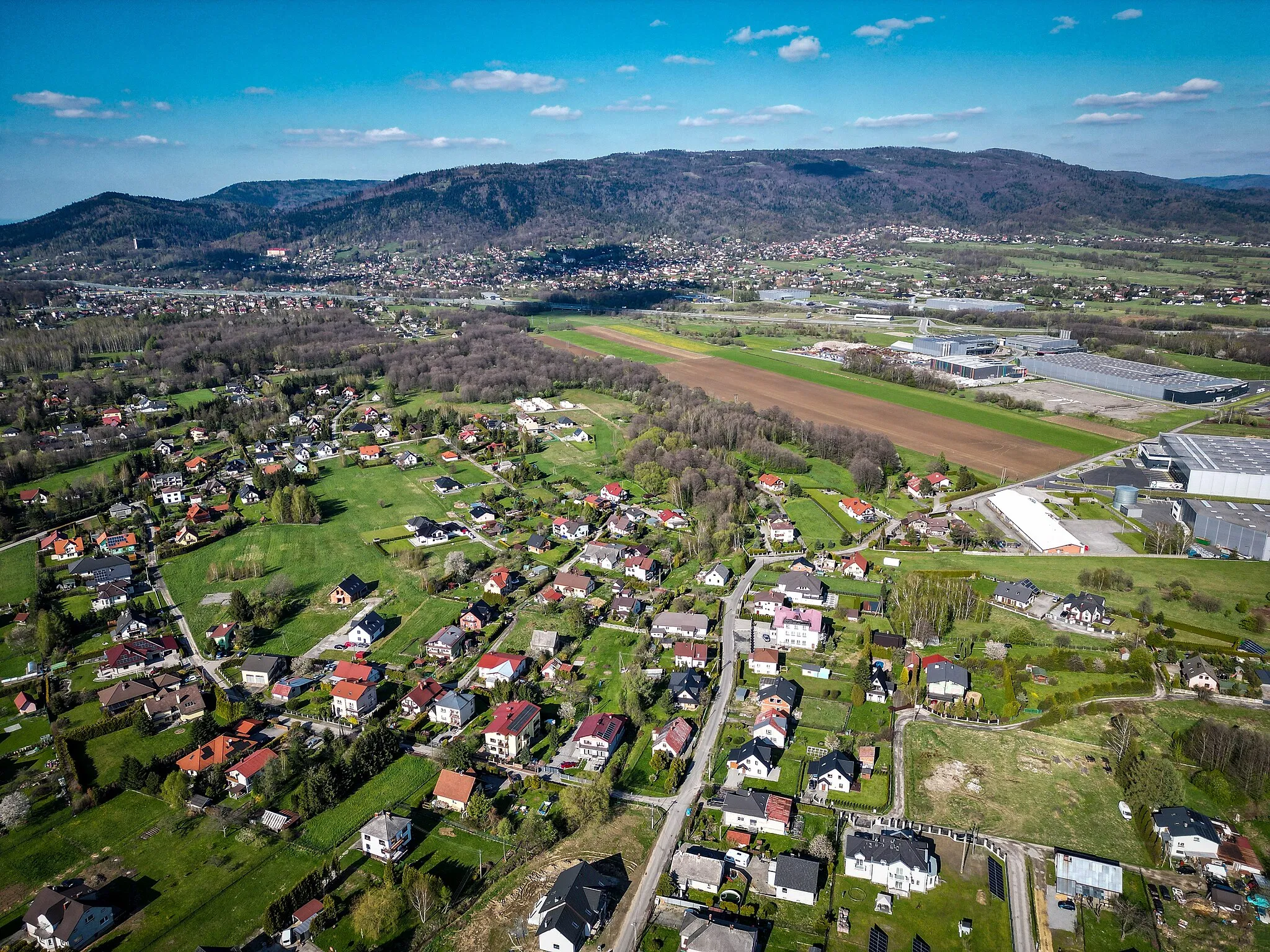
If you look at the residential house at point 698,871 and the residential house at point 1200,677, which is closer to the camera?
the residential house at point 698,871

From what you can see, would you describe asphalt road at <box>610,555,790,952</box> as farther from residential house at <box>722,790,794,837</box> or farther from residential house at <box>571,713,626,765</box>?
residential house at <box>571,713,626,765</box>

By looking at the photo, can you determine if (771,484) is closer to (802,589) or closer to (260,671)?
(802,589)

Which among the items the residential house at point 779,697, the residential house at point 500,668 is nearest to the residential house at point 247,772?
the residential house at point 500,668

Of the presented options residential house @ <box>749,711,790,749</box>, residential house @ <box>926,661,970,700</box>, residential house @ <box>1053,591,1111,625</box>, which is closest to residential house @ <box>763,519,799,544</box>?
residential house @ <box>1053,591,1111,625</box>

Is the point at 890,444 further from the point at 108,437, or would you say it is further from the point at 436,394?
the point at 108,437

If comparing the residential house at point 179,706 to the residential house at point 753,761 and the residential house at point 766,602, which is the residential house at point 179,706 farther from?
the residential house at point 766,602

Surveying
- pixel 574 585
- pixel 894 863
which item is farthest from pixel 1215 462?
pixel 894 863

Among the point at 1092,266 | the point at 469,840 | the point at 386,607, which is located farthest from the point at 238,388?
the point at 1092,266

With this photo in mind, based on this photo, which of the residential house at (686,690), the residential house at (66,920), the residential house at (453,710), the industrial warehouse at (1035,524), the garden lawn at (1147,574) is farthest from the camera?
the industrial warehouse at (1035,524)
